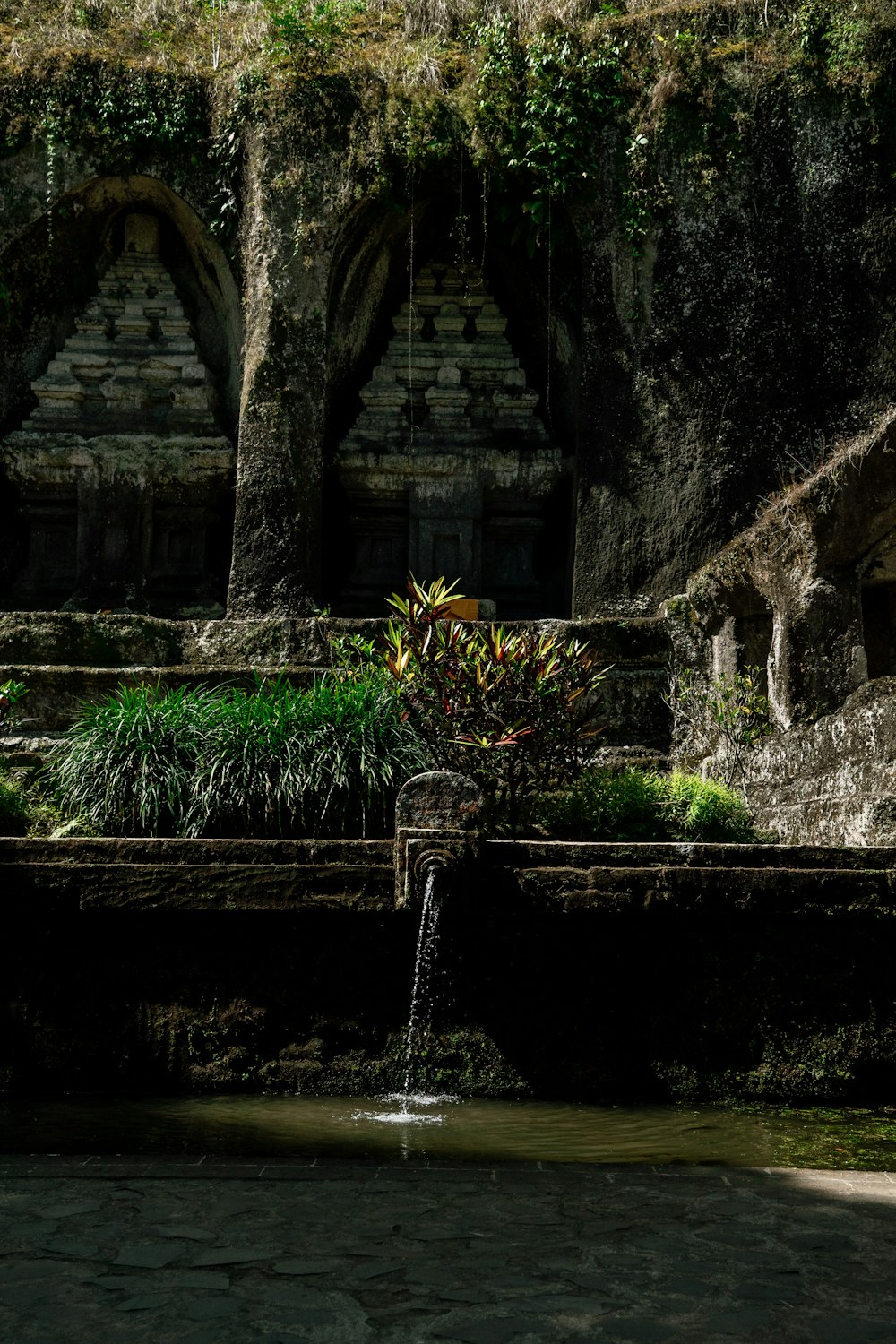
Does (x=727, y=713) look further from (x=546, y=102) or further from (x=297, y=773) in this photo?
(x=546, y=102)

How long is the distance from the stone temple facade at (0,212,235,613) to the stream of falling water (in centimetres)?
774

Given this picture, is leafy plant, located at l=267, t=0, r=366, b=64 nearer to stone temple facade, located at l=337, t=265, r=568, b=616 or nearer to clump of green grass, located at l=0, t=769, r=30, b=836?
stone temple facade, located at l=337, t=265, r=568, b=616

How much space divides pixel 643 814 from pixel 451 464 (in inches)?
243

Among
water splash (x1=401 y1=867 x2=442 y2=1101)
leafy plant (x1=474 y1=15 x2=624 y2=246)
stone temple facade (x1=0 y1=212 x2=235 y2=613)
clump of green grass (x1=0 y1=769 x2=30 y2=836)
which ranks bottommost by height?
water splash (x1=401 y1=867 x2=442 y2=1101)

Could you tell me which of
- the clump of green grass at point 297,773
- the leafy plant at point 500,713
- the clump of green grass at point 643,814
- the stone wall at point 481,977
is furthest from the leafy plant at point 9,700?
the clump of green grass at point 643,814

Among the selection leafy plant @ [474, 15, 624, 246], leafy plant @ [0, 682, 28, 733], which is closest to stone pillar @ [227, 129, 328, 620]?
leafy plant @ [474, 15, 624, 246]

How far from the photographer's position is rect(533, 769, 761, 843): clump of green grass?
264 inches

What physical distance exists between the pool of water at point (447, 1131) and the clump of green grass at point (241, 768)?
5.81 ft

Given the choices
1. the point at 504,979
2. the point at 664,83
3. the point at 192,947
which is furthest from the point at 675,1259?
the point at 664,83

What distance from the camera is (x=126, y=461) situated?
12234mm

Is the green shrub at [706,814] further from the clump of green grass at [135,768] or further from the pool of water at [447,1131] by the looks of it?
the clump of green grass at [135,768]

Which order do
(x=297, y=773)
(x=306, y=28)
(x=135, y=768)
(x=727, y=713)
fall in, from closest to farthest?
(x=297, y=773), (x=135, y=768), (x=727, y=713), (x=306, y=28)

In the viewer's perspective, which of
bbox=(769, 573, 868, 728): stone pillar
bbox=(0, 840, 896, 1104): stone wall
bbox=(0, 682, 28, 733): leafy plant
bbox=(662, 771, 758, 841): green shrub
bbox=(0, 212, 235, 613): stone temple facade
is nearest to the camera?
bbox=(0, 840, 896, 1104): stone wall

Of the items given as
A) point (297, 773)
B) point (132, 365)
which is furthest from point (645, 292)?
point (297, 773)
